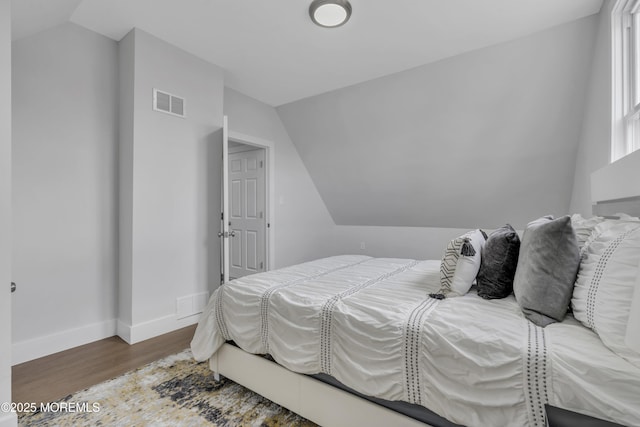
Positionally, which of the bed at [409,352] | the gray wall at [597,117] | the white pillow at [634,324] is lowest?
the bed at [409,352]

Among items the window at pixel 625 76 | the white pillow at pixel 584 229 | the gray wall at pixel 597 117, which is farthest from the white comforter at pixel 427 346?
the gray wall at pixel 597 117

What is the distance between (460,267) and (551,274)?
1.41 feet

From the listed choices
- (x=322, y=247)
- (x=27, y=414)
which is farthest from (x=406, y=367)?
(x=322, y=247)

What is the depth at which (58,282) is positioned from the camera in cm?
238

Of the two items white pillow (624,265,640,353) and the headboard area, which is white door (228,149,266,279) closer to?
the headboard area

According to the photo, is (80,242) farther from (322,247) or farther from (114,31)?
(322,247)

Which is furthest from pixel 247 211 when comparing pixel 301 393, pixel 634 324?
pixel 634 324

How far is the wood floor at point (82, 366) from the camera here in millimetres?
1854

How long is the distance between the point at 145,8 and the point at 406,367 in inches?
116

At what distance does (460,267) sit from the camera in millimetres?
1566

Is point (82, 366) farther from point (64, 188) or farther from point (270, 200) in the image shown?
point (270, 200)

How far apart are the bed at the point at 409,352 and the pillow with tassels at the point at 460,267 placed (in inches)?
2.2

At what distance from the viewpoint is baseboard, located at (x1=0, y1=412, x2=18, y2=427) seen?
1.38 metres

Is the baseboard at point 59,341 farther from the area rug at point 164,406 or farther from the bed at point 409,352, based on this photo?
the bed at point 409,352
